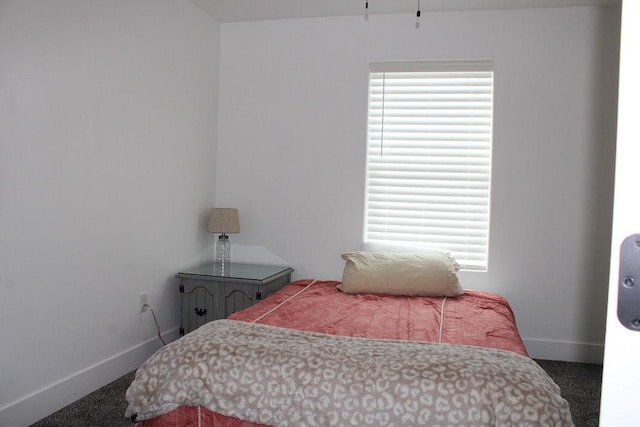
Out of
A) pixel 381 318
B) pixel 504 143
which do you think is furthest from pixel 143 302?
pixel 504 143

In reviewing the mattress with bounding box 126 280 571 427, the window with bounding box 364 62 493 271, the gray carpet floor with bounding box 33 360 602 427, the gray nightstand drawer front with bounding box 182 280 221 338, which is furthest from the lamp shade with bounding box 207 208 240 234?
the mattress with bounding box 126 280 571 427

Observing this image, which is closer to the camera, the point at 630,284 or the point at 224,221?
the point at 630,284

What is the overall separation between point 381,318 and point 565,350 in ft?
5.87

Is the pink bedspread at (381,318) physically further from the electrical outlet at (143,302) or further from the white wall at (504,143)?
the electrical outlet at (143,302)

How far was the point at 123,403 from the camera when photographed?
2709mm

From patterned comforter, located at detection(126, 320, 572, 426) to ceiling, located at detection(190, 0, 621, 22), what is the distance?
2581mm

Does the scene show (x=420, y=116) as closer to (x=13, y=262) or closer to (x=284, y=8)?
(x=284, y=8)

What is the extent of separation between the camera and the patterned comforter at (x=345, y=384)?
5.51ft

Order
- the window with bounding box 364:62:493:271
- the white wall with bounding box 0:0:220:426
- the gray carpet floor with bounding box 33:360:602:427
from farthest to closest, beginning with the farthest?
the window with bounding box 364:62:493:271, the gray carpet floor with bounding box 33:360:602:427, the white wall with bounding box 0:0:220:426

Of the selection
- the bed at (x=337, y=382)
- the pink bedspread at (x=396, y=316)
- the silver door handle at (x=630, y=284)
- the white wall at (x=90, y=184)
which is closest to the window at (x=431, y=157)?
the pink bedspread at (x=396, y=316)

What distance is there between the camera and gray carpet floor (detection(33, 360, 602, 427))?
8.18 ft

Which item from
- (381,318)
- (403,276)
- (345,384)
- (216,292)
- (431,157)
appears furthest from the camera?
(431,157)

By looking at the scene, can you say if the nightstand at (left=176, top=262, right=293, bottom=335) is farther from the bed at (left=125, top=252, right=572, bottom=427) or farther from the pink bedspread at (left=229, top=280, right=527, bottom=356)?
the bed at (left=125, top=252, right=572, bottom=427)

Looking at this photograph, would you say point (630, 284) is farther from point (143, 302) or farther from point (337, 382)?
point (143, 302)
